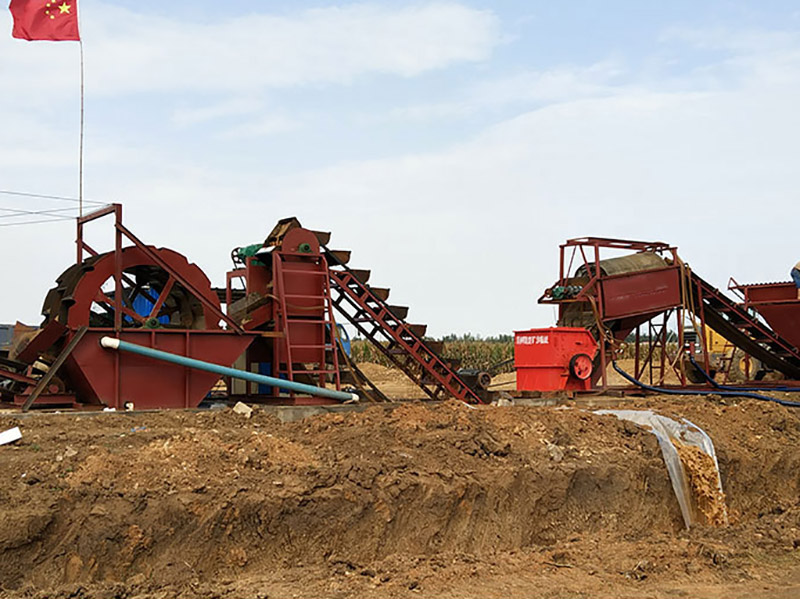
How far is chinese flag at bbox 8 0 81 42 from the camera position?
42.7ft

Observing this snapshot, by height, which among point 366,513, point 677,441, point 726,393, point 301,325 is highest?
point 301,325

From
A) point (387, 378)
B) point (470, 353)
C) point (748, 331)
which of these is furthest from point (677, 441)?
point (470, 353)

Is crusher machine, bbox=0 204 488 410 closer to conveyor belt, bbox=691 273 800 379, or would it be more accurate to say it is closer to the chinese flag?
the chinese flag

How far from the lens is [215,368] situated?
12.1 meters

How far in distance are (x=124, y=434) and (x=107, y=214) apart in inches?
155

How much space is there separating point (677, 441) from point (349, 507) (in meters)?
5.23

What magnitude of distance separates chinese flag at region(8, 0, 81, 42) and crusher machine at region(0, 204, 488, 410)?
2.88 meters

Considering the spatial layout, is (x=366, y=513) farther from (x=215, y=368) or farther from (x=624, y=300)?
(x=624, y=300)

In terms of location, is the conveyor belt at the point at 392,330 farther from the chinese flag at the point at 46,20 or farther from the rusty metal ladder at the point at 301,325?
the chinese flag at the point at 46,20

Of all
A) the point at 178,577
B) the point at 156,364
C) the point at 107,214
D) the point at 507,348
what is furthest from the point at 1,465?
the point at 507,348

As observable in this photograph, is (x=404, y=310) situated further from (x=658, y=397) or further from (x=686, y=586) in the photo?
(x=686, y=586)

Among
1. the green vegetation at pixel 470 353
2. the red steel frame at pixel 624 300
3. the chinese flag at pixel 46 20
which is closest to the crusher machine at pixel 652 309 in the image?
the red steel frame at pixel 624 300

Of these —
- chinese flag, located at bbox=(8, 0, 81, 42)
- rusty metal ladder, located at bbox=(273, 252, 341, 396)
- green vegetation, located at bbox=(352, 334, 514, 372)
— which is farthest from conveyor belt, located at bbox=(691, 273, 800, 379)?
green vegetation, located at bbox=(352, 334, 514, 372)

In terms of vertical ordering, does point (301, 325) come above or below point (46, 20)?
below
